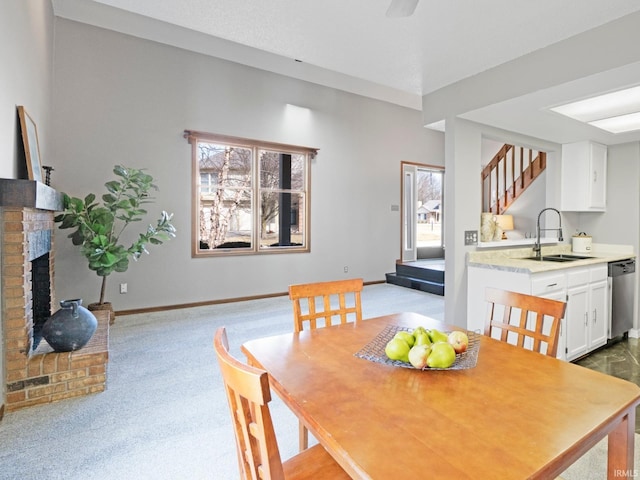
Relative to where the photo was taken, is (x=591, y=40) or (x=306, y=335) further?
(x=591, y=40)

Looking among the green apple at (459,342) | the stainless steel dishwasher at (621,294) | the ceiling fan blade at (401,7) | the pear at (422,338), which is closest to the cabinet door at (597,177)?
the stainless steel dishwasher at (621,294)

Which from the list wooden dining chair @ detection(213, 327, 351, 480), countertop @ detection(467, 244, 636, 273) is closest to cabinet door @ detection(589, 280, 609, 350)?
countertop @ detection(467, 244, 636, 273)

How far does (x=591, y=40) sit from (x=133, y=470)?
3722mm

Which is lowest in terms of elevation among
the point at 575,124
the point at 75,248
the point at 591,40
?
the point at 75,248

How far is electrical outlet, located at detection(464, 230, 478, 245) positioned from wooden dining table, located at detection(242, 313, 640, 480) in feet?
6.59

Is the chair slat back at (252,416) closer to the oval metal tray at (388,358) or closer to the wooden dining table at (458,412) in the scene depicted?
the wooden dining table at (458,412)

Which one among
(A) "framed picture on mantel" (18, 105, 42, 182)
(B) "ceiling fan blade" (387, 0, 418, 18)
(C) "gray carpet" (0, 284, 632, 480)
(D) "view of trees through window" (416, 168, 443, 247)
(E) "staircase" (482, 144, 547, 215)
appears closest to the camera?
(B) "ceiling fan blade" (387, 0, 418, 18)

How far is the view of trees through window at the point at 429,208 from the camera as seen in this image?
8.12 m

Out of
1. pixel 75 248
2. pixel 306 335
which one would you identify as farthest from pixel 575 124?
pixel 75 248

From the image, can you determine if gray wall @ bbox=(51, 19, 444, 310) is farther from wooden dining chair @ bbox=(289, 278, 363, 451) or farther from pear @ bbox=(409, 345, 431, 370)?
pear @ bbox=(409, 345, 431, 370)

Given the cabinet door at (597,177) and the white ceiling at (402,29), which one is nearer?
the white ceiling at (402,29)

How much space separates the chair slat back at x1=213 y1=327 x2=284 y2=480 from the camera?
0.74 m

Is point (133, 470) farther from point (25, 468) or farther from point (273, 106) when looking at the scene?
point (273, 106)

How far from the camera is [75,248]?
4.38 meters
